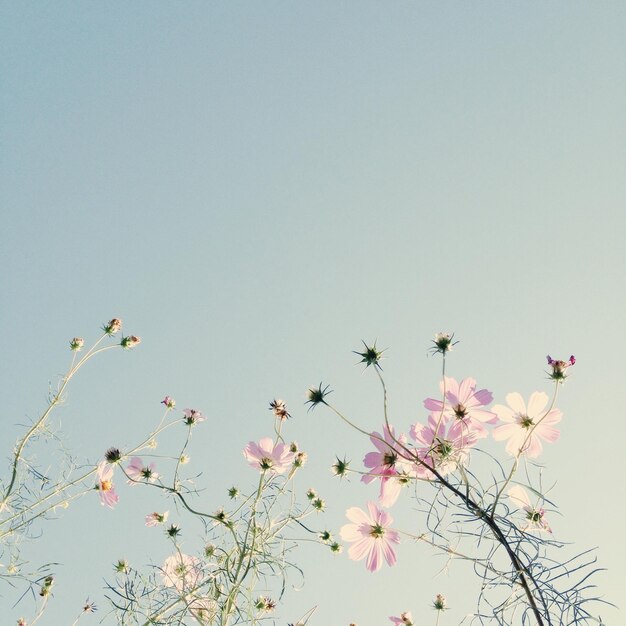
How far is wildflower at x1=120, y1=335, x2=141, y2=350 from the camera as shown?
205 cm

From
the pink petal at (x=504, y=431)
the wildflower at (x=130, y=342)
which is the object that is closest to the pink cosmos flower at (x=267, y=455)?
the pink petal at (x=504, y=431)

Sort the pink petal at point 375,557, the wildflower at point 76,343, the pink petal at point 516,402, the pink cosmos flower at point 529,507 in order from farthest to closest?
1. the wildflower at point 76,343
2. the pink petal at point 375,557
3. the pink petal at point 516,402
4. the pink cosmos flower at point 529,507

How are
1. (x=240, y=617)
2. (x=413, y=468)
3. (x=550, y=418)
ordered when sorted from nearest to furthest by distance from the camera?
(x=413, y=468), (x=550, y=418), (x=240, y=617)

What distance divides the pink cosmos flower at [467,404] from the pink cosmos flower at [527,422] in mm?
30

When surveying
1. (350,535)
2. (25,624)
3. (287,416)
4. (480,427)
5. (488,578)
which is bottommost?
(25,624)

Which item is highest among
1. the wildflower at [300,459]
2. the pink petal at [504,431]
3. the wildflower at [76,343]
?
the wildflower at [76,343]

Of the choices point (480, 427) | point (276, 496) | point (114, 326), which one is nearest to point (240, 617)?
point (276, 496)

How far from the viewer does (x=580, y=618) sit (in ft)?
2.19

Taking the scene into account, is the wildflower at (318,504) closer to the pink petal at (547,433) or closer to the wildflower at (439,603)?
the wildflower at (439,603)

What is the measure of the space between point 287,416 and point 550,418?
628 mm

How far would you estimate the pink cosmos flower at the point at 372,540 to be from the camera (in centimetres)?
102

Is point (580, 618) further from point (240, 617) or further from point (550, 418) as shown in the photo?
point (240, 617)

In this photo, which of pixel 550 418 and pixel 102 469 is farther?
pixel 102 469

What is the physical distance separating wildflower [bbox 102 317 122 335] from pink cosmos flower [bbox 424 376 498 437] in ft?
4.95
